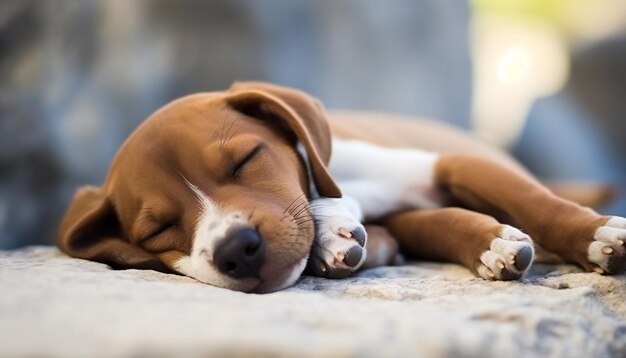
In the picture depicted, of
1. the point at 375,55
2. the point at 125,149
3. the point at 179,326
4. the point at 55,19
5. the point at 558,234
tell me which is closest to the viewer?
the point at 179,326

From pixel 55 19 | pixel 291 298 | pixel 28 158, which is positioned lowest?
pixel 28 158

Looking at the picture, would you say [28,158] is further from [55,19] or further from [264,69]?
[264,69]

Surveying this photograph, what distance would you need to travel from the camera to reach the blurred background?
14.5 feet

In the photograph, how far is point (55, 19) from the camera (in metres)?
4.64

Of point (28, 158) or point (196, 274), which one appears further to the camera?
point (28, 158)

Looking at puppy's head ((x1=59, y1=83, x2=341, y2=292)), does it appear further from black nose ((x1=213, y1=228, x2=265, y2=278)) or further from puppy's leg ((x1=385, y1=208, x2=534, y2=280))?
puppy's leg ((x1=385, y1=208, x2=534, y2=280))

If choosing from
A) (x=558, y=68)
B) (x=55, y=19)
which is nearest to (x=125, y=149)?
(x=55, y=19)

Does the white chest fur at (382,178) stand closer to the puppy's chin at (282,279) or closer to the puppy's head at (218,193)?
the puppy's head at (218,193)

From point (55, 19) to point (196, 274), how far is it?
2.68 meters

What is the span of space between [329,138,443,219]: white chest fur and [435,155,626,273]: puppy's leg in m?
0.08

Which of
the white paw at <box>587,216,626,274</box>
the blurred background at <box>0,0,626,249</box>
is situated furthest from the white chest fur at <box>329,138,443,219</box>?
→ the blurred background at <box>0,0,626,249</box>

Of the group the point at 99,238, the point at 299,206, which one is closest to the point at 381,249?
the point at 299,206

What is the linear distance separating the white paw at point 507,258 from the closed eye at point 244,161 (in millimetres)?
916

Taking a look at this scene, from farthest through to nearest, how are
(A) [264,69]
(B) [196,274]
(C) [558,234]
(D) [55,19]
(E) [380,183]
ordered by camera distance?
(A) [264,69] → (D) [55,19] → (E) [380,183] → (C) [558,234] → (B) [196,274]
